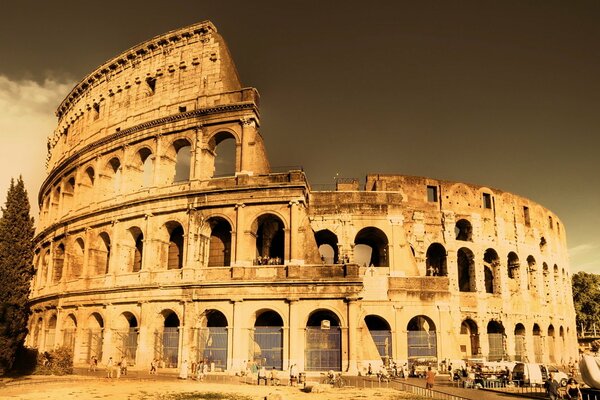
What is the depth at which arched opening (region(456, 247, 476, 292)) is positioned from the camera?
3069cm

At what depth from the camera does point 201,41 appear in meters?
26.9

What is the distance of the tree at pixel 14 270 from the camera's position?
20.9 meters

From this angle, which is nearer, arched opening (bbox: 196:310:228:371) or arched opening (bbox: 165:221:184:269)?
arched opening (bbox: 196:310:228:371)

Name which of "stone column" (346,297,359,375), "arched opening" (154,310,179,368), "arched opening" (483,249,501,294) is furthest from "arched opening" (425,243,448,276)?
"arched opening" (154,310,179,368)

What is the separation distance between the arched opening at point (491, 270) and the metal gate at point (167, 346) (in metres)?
19.9

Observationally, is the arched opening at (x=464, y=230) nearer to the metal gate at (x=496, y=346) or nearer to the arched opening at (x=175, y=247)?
the metal gate at (x=496, y=346)

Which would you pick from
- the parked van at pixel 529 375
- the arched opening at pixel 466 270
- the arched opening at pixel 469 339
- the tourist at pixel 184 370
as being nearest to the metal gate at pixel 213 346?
the tourist at pixel 184 370

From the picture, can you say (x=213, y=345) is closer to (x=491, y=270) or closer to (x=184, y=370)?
(x=184, y=370)

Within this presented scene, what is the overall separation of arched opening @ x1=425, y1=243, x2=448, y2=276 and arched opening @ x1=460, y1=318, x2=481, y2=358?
3.17 meters

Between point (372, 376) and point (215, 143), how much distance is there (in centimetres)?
1361

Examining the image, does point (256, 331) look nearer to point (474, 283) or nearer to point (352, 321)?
point (352, 321)

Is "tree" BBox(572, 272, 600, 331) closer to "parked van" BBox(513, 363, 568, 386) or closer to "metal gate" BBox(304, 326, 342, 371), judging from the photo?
"parked van" BBox(513, 363, 568, 386)

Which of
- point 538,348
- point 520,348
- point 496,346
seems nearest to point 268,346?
point 496,346

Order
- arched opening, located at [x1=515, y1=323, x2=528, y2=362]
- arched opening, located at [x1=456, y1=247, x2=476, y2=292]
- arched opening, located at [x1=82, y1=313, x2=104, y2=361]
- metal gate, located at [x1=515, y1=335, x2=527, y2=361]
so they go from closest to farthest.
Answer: arched opening, located at [x1=82, y1=313, x2=104, y2=361], arched opening, located at [x1=515, y1=323, x2=528, y2=362], arched opening, located at [x1=456, y1=247, x2=476, y2=292], metal gate, located at [x1=515, y1=335, x2=527, y2=361]
